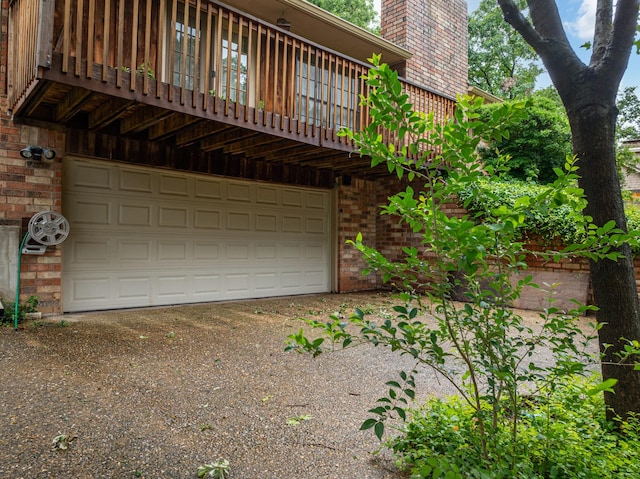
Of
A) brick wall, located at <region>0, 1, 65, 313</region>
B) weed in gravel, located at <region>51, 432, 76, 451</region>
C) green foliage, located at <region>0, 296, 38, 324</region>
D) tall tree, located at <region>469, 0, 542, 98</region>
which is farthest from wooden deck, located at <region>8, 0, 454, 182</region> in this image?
tall tree, located at <region>469, 0, 542, 98</region>

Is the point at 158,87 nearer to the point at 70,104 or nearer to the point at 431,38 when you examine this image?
the point at 70,104

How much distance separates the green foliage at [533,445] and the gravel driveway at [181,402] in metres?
0.24

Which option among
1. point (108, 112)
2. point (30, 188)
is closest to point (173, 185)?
point (108, 112)

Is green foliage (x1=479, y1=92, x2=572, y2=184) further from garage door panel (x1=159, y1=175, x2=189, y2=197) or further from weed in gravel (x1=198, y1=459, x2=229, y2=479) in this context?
weed in gravel (x1=198, y1=459, x2=229, y2=479)

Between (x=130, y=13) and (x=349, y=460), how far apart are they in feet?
20.4

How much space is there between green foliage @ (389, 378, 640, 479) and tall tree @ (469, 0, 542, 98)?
18437 millimetres

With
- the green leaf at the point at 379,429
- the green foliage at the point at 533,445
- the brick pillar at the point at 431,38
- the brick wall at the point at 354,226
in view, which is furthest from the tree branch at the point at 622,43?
the brick pillar at the point at 431,38

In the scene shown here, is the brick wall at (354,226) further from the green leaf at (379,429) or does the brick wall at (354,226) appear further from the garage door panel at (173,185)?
the green leaf at (379,429)

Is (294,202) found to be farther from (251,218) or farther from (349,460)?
(349,460)

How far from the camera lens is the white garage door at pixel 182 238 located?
5281 millimetres

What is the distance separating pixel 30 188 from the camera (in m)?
4.71

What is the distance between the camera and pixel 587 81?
2119 mm

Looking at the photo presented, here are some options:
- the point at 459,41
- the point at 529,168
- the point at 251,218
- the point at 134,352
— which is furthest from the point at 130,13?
the point at 529,168

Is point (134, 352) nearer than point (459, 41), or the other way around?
point (134, 352)
